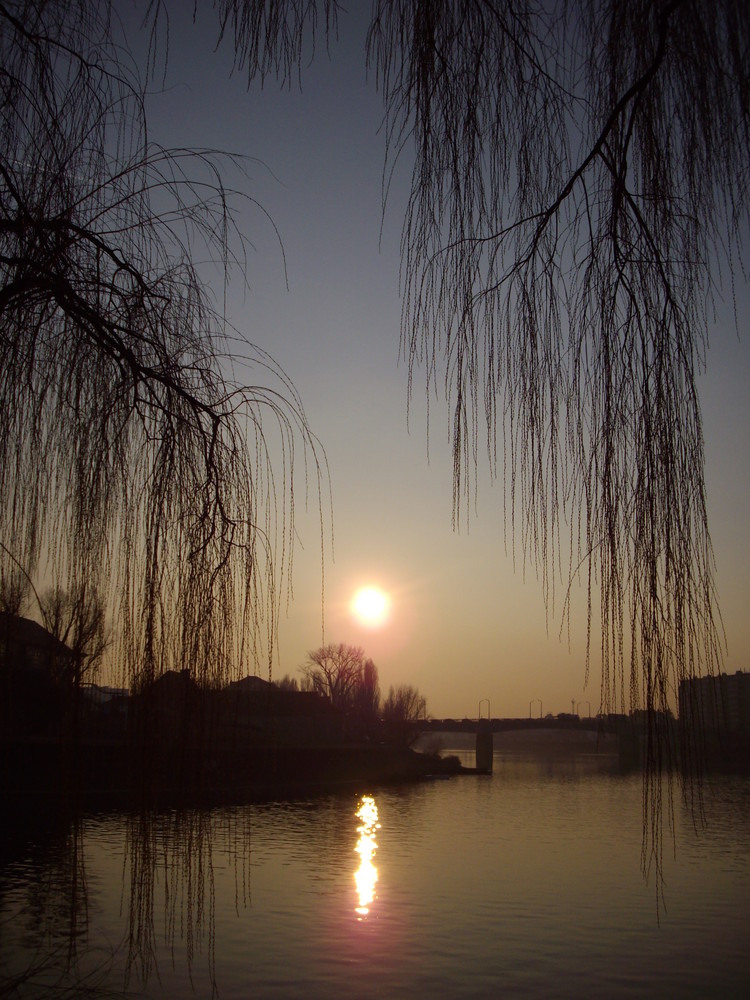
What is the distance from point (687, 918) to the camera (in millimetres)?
19312

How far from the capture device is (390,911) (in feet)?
66.1

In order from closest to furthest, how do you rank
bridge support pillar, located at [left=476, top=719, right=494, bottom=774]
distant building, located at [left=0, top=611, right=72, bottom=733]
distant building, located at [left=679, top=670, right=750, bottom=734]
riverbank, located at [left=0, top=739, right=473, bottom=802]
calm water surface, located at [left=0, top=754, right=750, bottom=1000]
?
distant building, located at [left=679, top=670, right=750, bottom=734], riverbank, located at [left=0, top=739, right=473, bottom=802], distant building, located at [left=0, top=611, right=72, bottom=733], calm water surface, located at [left=0, top=754, right=750, bottom=1000], bridge support pillar, located at [left=476, top=719, right=494, bottom=774]

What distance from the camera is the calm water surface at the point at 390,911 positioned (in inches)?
415

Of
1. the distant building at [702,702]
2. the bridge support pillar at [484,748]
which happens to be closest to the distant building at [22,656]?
the distant building at [702,702]

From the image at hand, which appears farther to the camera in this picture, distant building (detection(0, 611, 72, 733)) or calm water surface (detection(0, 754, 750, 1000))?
calm water surface (detection(0, 754, 750, 1000))

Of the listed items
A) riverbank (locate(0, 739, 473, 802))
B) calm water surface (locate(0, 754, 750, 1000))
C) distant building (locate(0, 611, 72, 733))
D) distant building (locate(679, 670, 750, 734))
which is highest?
distant building (locate(0, 611, 72, 733))

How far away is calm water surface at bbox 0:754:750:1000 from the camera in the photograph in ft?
34.6

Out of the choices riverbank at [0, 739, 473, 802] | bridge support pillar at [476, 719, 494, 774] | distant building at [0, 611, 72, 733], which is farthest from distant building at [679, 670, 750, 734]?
bridge support pillar at [476, 719, 494, 774]

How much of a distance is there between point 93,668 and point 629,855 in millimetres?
26977

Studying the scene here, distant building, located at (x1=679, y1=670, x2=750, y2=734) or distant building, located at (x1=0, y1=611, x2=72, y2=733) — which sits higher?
distant building, located at (x1=0, y1=611, x2=72, y2=733)

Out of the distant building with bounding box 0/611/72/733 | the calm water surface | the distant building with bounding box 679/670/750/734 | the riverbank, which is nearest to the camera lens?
the distant building with bounding box 679/670/750/734

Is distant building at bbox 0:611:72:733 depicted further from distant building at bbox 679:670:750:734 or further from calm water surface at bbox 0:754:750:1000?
distant building at bbox 679:670:750:734

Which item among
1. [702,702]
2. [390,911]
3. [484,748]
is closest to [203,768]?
[702,702]

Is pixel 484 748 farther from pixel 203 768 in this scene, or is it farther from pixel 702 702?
pixel 702 702
